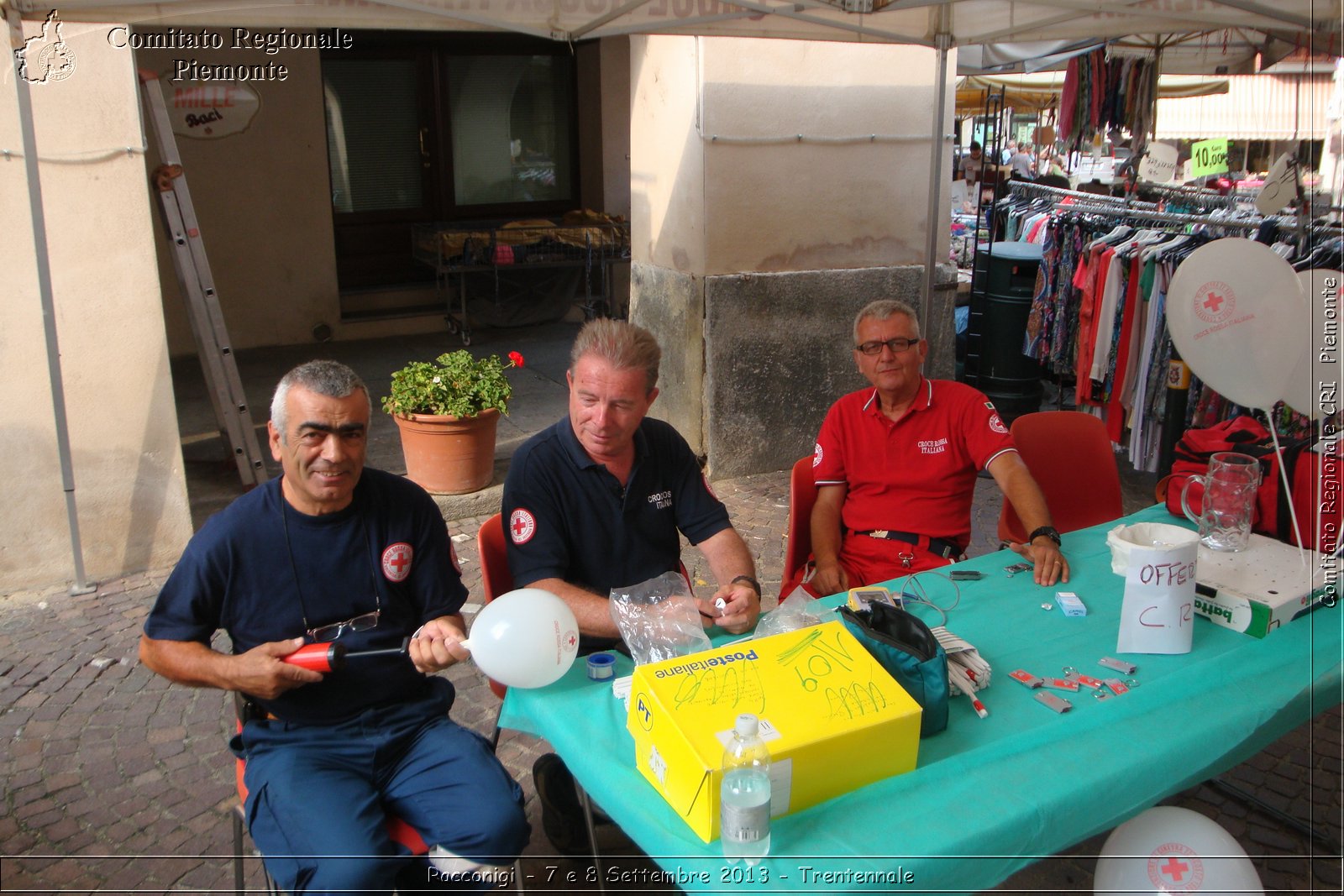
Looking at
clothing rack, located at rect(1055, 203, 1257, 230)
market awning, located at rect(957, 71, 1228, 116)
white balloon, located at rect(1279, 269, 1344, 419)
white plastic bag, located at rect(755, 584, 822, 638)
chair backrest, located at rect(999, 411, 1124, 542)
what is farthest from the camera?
market awning, located at rect(957, 71, 1228, 116)

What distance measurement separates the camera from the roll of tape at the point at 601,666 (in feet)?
7.43

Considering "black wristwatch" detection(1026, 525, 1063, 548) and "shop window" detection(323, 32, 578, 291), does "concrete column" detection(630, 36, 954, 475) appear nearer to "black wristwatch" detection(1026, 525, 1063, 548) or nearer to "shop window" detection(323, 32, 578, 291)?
"black wristwatch" detection(1026, 525, 1063, 548)

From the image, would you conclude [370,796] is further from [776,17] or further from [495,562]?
[776,17]

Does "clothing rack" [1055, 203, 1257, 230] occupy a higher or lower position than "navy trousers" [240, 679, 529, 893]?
higher

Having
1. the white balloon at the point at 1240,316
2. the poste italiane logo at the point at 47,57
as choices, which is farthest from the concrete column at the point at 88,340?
the white balloon at the point at 1240,316

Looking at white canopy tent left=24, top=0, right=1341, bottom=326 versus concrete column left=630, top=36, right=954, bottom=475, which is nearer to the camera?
white canopy tent left=24, top=0, right=1341, bottom=326

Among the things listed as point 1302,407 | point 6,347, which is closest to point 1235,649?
point 1302,407

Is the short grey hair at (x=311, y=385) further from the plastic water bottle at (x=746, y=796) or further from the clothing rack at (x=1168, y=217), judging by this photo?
the clothing rack at (x=1168, y=217)

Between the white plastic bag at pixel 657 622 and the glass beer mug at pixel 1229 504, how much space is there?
1554 millimetres

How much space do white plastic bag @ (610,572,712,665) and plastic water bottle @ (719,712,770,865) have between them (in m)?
0.53

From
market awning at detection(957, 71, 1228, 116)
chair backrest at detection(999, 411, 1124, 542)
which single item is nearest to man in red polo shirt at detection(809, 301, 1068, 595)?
chair backrest at detection(999, 411, 1124, 542)

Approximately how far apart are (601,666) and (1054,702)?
0.99m

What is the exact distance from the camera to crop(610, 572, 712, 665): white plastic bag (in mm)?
2271

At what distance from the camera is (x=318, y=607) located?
2.39 metres
